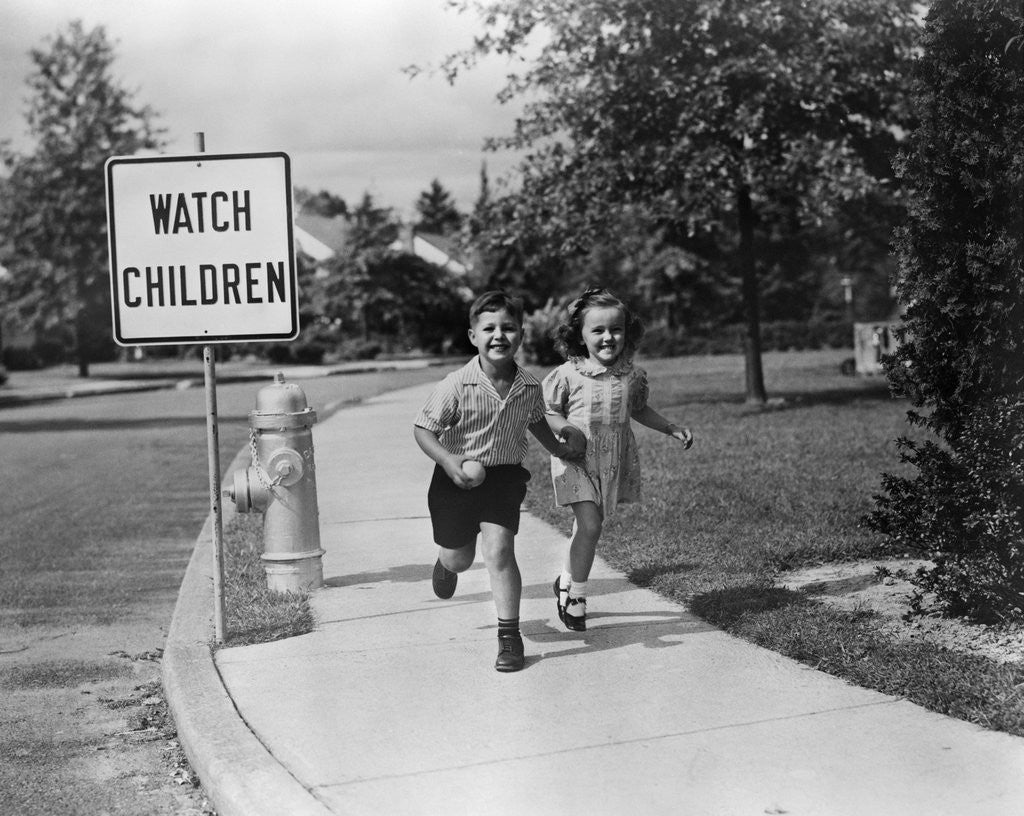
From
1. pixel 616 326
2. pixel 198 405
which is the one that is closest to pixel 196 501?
pixel 616 326

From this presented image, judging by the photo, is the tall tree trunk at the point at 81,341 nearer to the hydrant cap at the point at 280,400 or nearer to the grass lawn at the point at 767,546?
the grass lawn at the point at 767,546

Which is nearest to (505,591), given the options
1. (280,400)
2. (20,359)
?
(280,400)

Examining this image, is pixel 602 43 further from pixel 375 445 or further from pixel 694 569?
pixel 694 569

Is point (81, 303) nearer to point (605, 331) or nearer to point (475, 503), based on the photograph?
point (605, 331)

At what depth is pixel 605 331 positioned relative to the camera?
18.6 ft

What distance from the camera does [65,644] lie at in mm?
6367

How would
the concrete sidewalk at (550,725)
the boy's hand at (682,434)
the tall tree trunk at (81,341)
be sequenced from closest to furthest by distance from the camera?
the concrete sidewalk at (550,725), the boy's hand at (682,434), the tall tree trunk at (81,341)

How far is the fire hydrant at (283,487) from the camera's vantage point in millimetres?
6480

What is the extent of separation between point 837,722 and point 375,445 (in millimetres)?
10609

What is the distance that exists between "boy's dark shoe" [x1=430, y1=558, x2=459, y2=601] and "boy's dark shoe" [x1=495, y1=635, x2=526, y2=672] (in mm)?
844

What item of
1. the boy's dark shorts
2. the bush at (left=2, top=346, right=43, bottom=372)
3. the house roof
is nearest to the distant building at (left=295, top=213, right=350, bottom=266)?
the house roof

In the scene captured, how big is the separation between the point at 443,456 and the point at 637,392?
1116mm

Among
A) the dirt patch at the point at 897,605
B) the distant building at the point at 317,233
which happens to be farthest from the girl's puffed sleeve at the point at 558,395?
the distant building at the point at 317,233

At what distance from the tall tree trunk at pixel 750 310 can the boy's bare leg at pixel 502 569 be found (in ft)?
44.0
